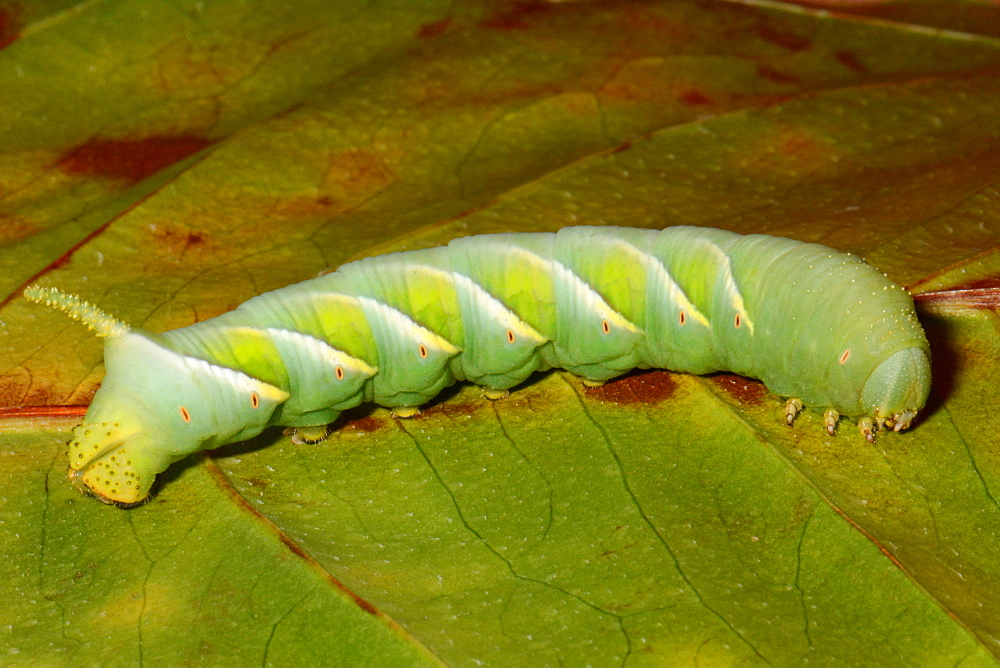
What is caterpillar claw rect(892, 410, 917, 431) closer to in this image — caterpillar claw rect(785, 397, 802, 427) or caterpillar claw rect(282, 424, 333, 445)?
caterpillar claw rect(785, 397, 802, 427)

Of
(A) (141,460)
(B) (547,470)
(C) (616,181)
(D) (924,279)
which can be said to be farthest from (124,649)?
(D) (924,279)

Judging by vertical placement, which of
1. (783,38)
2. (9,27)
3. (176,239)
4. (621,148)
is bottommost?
(176,239)

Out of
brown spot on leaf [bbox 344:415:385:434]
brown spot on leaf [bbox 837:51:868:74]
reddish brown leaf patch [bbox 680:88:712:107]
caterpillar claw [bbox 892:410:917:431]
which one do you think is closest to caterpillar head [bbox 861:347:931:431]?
caterpillar claw [bbox 892:410:917:431]

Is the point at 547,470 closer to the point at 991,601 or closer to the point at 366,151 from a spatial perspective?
the point at 991,601

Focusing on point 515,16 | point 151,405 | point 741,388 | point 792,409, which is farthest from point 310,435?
point 515,16

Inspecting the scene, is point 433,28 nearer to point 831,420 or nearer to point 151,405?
point 151,405
